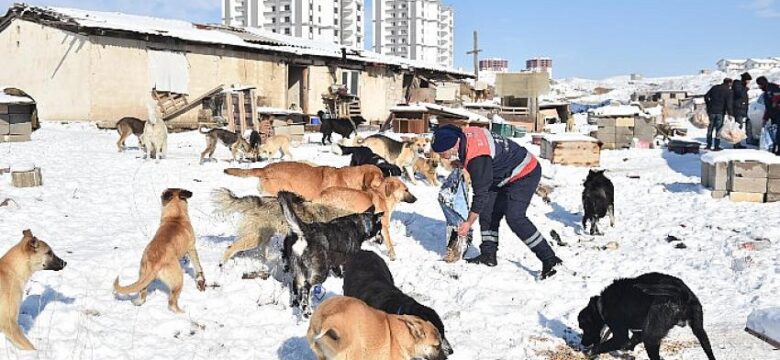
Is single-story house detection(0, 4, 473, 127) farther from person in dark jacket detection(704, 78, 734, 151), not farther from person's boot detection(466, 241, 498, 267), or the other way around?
person's boot detection(466, 241, 498, 267)

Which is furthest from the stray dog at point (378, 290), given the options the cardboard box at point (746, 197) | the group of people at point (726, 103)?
the group of people at point (726, 103)

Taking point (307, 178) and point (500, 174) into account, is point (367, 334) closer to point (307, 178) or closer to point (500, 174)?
point (500, 174)

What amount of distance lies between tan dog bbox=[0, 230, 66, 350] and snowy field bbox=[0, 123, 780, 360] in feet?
0.50

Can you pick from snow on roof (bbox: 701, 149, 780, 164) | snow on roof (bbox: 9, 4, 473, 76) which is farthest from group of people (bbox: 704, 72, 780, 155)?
snow on roof (bbox: 9, 4, 473, 76)

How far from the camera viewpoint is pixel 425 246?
26.7 ft

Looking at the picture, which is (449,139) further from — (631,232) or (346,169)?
(631,232)

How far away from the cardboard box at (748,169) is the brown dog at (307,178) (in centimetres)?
618

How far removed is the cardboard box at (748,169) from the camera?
32.4 feet

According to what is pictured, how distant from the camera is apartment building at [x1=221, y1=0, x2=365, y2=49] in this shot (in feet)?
333

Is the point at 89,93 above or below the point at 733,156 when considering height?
above

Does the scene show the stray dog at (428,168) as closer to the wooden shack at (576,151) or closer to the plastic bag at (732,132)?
the wooden shack at (576,151)

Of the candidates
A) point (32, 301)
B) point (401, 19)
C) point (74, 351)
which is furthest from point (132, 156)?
point (401, 19)

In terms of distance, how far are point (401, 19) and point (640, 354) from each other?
124 metres

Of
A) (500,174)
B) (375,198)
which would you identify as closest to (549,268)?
(500,174)
